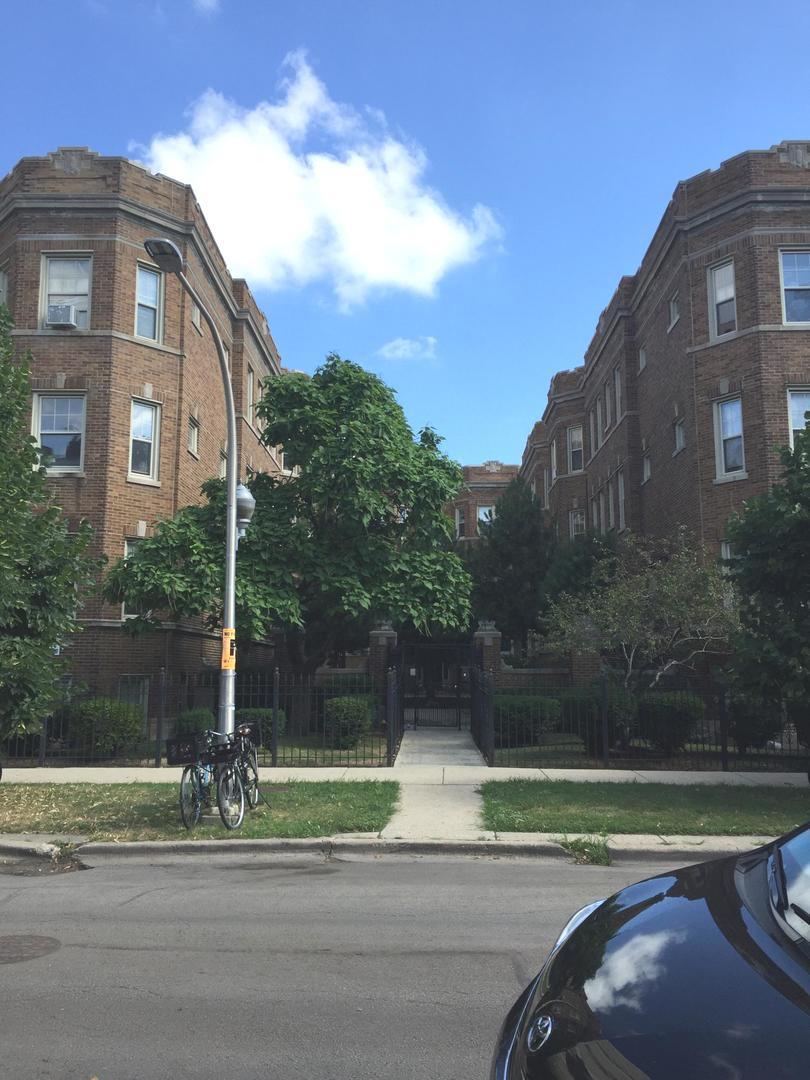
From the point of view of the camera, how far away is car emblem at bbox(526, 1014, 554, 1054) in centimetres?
218

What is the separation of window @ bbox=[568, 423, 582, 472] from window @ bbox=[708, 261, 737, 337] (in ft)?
51.9

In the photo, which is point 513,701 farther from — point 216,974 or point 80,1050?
point 80,1050

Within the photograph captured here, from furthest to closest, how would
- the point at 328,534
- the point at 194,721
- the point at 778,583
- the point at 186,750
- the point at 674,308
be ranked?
1. the point at 674,308
2. the point at 328,534
3. the point at 194,721
4. the point at 778,583
5. the point at 186,750

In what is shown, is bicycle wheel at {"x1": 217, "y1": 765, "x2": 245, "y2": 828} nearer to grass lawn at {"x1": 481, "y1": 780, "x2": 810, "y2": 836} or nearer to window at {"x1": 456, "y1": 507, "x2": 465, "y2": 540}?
grass lawn at {"x1": 481, "y1": 780, "x2": 810, "y2": 836}

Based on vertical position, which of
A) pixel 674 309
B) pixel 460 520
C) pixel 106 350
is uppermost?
pixel 674 309

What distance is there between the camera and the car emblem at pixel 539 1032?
2.18 m

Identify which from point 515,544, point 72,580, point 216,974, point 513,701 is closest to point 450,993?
point 216,974

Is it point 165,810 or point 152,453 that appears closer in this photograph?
point 165,810

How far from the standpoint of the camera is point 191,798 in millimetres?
9328

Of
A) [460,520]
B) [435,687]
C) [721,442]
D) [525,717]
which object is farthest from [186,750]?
[460,520]

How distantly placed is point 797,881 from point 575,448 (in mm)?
36132

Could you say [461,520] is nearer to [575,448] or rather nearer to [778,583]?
[575,448]

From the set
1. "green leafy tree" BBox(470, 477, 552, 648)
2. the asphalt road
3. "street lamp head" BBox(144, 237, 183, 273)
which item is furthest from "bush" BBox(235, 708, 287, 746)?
"green leafy tree" BBox(470, 477, 552, 648)

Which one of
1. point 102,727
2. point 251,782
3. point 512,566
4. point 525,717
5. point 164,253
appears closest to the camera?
point 164,253
